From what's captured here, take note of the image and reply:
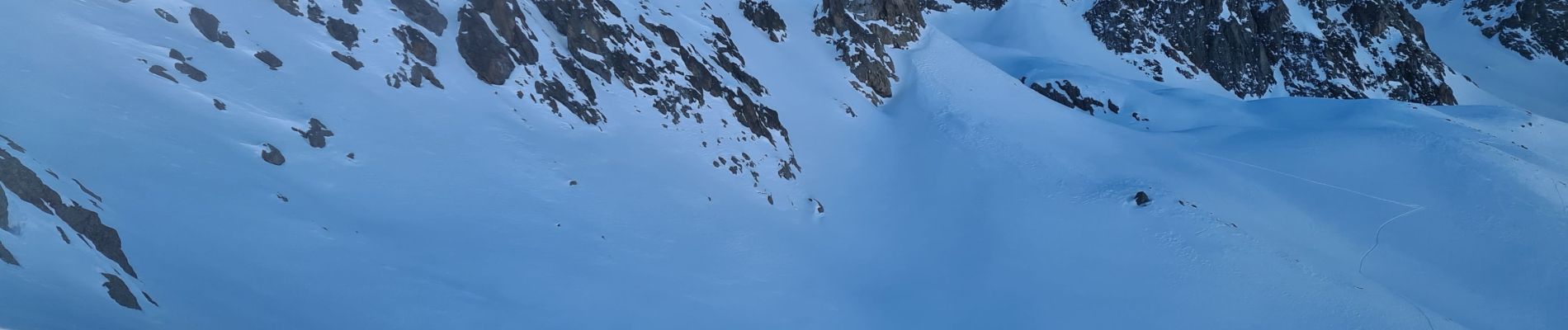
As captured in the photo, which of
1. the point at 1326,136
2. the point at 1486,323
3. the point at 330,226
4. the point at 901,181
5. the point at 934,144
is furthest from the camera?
the point at 1326,136

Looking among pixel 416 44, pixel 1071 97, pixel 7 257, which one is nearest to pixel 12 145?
pixel 7 257

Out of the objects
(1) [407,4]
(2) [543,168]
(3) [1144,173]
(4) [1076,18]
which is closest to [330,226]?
(2) [543,168]

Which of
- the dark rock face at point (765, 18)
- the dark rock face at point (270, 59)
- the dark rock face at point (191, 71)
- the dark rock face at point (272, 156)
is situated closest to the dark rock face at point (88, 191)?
the dark rock face at point (272, 156)

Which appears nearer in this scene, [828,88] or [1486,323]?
[1486,323]

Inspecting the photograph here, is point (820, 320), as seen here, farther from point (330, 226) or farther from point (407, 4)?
point (407, 4)

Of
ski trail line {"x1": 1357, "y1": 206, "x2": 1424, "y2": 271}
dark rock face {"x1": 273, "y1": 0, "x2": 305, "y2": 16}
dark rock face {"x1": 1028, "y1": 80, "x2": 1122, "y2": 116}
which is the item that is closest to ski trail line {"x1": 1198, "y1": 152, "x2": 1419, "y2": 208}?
ski trail line {"x1": 1357, "y1": 206, "x2": 1424, "y2": 271}

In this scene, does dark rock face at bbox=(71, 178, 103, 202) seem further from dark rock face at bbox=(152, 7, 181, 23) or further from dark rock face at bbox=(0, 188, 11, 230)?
dark rock face at bbox=(152, 7, 181, 23)
